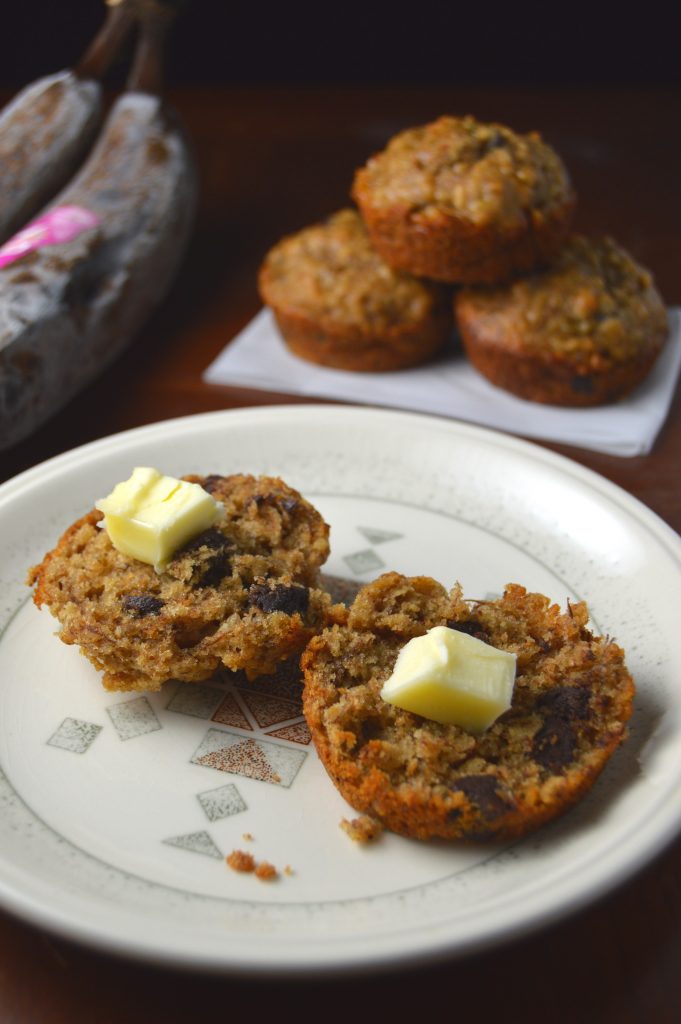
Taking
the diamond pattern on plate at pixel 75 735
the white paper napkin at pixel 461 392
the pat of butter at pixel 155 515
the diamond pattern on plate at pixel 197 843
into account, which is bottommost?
the white paper napkin at pixel 461 392

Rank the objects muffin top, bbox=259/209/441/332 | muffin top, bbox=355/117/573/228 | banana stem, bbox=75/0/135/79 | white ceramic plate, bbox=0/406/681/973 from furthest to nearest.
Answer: banana stem, bbox=75/0/135/79 < muffin top, bbox=259/209/441/332 < muffin top, bbox=355/117/573/228 < white ceramic plate, bbox=0/406/681/973

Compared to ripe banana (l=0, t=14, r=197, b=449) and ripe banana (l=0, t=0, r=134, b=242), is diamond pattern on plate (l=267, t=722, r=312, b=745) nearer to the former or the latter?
ripe banana (l=0, t=14, r=197, b=449)

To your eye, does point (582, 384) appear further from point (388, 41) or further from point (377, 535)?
point (388, 41)

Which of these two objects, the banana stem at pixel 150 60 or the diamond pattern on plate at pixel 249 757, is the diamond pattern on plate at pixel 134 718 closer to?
the diamond pattern on plate at pixel 249 757

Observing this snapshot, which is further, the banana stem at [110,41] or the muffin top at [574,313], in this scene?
the banana stem at [110,41]

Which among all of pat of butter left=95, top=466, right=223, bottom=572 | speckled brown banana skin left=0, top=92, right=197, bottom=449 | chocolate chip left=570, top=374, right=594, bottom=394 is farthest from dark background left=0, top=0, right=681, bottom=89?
pat of butter left=95, top=466, right=223, bottom=572

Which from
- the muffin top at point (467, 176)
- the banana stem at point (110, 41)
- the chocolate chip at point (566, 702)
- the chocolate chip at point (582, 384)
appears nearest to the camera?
the chocolate chip at point (566, 702)

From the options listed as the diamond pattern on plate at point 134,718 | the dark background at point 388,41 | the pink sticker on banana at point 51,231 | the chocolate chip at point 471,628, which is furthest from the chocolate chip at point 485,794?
the dark background at point 388,41

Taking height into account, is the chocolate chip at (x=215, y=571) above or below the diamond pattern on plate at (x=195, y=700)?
above
